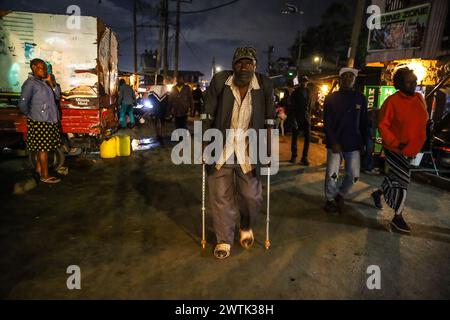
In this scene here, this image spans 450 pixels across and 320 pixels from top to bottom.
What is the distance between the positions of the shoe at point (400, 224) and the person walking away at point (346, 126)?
0.79 m

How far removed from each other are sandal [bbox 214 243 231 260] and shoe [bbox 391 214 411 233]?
2497 millimetres

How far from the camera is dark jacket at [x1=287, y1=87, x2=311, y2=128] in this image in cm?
869

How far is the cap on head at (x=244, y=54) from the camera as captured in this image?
370 cm

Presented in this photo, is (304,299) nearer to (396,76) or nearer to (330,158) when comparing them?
(330,158)

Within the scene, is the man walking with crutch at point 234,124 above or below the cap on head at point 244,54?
below

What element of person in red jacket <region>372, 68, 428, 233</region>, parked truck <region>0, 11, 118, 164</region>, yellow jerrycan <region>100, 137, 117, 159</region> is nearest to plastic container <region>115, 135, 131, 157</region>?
yellow jerrycan <region>100, 137, 117, 159</region>

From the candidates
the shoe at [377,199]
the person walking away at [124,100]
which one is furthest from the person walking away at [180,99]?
the shoe at [377,199]

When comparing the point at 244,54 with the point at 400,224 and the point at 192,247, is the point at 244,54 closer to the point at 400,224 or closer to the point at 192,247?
the point at 192,247

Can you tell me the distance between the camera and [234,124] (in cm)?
379

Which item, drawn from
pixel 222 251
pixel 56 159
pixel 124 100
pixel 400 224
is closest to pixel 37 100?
pixel 56 159

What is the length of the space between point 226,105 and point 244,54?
57 cm
